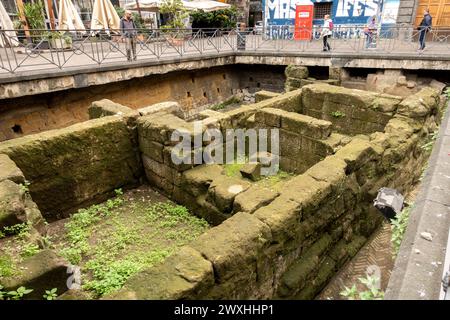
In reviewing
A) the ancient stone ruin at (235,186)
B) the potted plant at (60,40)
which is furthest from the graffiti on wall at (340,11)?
the potted plant at (60,40)

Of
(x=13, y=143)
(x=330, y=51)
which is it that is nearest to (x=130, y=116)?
(x=13, y=143)

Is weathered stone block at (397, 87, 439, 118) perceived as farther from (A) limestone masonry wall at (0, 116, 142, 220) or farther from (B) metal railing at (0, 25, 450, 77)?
(A) limestone masonry wall at (0, 116, 142, 220)

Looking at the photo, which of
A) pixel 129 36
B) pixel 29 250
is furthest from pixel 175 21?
pixel 29 250

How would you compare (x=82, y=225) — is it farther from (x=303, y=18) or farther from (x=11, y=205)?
(x=303, y=18)

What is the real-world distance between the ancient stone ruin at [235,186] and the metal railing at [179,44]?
4.68m

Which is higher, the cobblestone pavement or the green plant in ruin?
the green plant in ruin

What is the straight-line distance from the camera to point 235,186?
470cm

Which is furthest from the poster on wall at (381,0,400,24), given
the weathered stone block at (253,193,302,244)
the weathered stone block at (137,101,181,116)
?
the weathered stone block at (253,193,302,244)

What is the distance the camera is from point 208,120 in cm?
632

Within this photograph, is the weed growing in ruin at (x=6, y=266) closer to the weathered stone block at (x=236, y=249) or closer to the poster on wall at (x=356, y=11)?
the weathered stone block at (x=236, y=249)

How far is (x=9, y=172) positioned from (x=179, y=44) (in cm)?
1044

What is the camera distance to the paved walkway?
30.4ft
